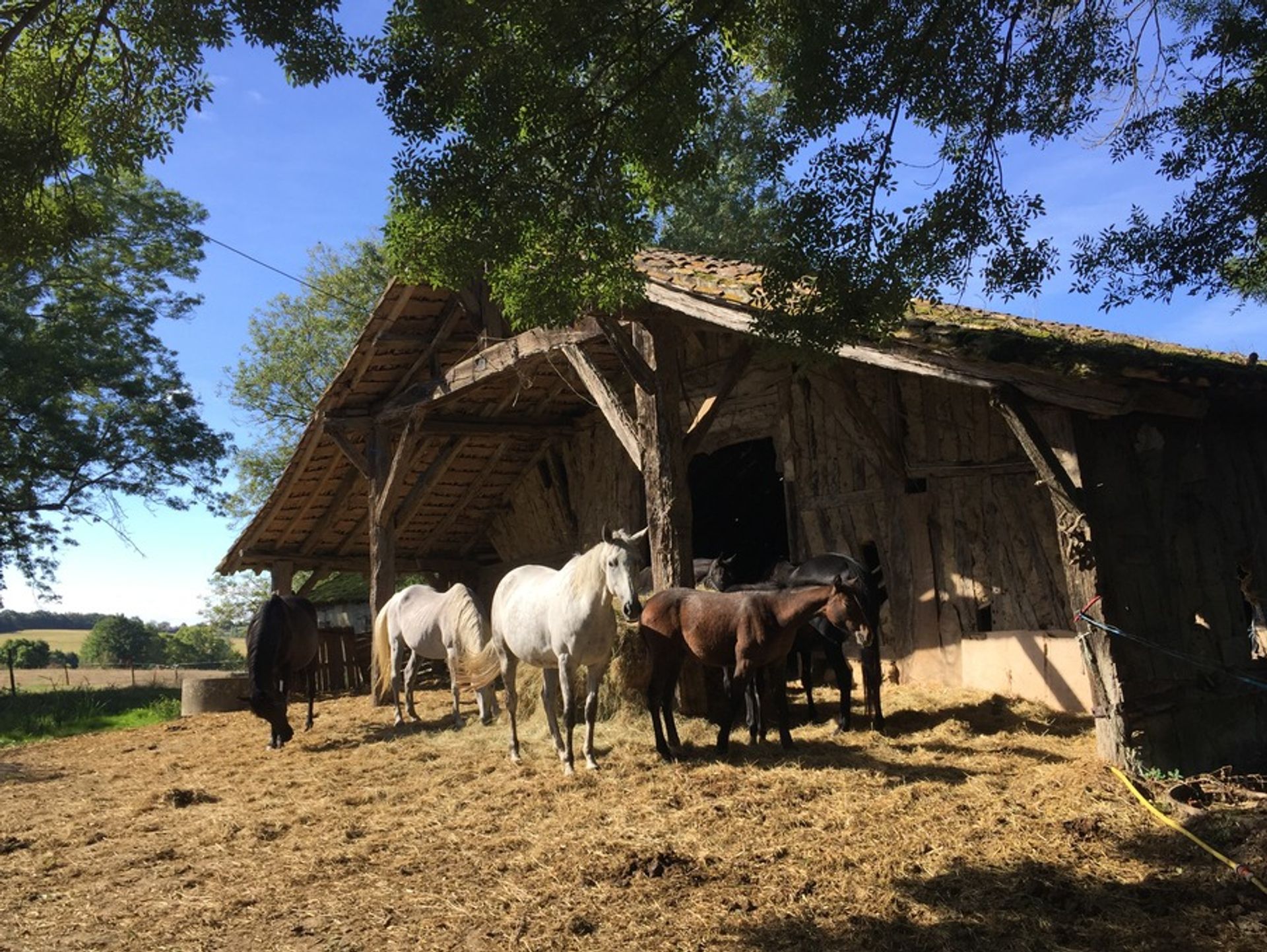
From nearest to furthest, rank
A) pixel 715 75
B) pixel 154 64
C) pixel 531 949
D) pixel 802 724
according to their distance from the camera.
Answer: pixel 531 949 < pixel 715 75 < pixel 154 64 < pixel 802 724

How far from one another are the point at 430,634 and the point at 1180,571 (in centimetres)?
775

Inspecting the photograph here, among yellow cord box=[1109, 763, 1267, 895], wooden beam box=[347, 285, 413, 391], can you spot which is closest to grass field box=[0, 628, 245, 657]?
wooden beam box=[347, 285, 413, 391]

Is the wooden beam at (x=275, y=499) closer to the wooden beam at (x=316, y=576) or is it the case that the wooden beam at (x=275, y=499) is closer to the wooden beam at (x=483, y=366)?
the wooden beam at (x=483, y=366)

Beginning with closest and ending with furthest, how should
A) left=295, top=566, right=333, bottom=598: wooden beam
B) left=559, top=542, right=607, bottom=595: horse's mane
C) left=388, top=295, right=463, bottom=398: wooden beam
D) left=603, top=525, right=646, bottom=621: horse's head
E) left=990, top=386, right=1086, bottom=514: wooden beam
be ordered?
left=990, top=386, right=1086, bottom=514: wooden beam → left=603, top=525, right=646, bottom=621: horse's head → left=559, top=542, right=607, bottom=595: horse's mane → left=388, top=295, right=463, bottom=398: wooden beam → left=295, top=566, right=333, bottom=598: wooden beam

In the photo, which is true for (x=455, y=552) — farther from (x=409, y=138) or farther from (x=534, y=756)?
(x=409, y=138)

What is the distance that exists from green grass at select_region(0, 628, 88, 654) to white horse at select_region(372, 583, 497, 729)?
46.9 meters

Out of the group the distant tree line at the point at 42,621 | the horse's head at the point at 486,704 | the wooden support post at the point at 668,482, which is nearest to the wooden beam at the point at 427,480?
the horse's head at the point at 486,704

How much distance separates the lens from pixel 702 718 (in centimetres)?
895

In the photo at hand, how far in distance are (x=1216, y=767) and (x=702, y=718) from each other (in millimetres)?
4055

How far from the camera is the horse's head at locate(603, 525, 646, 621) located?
728 cm

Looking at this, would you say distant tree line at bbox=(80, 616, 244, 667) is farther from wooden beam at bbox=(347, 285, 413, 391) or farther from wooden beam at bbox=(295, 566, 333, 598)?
wooden beam at bbox=(347, 285, 413, 391)

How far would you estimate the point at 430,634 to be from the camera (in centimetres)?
1140

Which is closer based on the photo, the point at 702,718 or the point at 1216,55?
the point at 1216,55

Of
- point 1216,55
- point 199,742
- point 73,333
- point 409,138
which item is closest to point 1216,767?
point 1216,55
